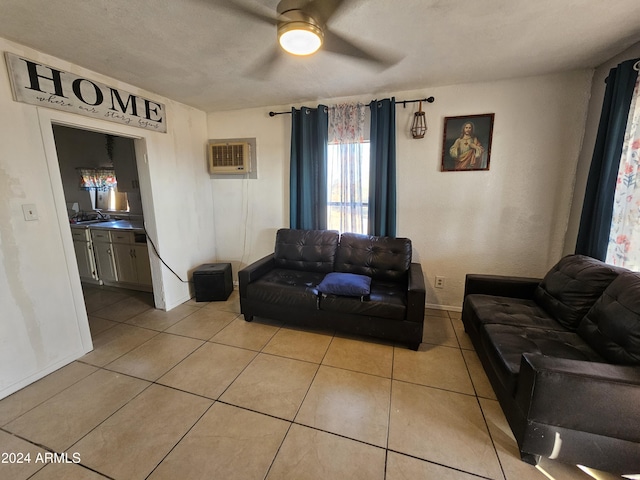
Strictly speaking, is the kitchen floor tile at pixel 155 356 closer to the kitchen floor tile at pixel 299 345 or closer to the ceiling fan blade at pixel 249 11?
the kitchen floor tile at pixel 299 345

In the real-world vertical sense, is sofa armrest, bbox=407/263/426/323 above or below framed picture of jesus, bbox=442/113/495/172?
below

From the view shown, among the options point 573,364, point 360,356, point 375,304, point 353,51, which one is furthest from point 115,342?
point 573,364

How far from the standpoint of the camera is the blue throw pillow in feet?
7.48

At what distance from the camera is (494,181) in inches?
104

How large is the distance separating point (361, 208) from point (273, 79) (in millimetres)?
1593

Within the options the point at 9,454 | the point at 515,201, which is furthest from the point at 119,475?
the point at 515,201

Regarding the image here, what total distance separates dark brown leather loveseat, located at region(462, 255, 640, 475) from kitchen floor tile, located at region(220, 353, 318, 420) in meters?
1.26

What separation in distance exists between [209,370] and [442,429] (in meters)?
1.68

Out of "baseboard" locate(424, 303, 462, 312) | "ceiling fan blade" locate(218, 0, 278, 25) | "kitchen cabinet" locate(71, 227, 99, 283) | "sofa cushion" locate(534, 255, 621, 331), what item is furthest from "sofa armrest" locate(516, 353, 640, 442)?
"kitchen cabinet" locate(71, 227, 99, 283)

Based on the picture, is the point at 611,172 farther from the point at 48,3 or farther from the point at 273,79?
the point at 48,3

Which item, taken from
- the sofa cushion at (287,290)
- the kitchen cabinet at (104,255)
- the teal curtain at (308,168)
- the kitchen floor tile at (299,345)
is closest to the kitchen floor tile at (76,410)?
the kitchen floor tile at (299,345)

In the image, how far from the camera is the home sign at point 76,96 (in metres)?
1.81

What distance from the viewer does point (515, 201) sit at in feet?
8.63

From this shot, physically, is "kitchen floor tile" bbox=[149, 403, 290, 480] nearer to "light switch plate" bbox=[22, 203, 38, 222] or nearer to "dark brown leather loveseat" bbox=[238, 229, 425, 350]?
"dark brown leather loveseat" bbox=[238, 229, 425, 350]
